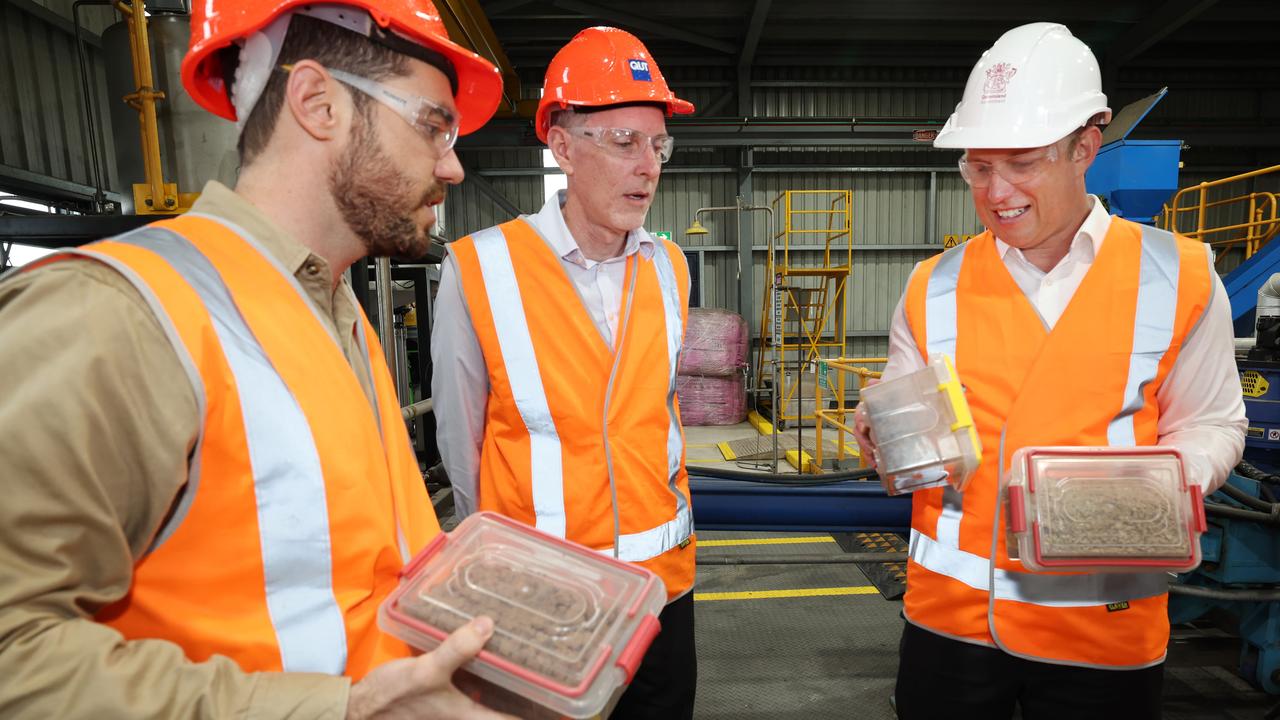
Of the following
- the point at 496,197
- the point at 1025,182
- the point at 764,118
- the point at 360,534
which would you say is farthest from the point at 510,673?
the point at 496,197

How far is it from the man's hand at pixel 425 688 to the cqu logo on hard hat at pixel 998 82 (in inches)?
67.2

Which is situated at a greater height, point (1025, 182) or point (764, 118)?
point (764, 118)

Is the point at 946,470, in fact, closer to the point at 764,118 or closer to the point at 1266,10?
the point at 764,118

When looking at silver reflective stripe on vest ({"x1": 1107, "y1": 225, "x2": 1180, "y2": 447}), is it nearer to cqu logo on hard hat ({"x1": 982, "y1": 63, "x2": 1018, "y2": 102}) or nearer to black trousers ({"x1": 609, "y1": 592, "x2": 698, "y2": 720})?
cqu logo on hard hat ({"x1": 982, "y1": 63, "x2": 1018, "y2": 102})

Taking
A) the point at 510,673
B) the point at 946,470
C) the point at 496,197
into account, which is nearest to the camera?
the point at 510,673

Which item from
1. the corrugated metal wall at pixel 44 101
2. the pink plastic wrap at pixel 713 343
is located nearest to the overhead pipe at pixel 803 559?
the pink plastic wrap at pixel 713 343

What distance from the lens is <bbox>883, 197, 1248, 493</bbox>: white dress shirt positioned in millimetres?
1495

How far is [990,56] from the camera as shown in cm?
170

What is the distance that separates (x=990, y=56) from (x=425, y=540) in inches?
71.8

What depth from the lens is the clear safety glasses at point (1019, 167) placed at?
1.61 m

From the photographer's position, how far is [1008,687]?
161 centimetres

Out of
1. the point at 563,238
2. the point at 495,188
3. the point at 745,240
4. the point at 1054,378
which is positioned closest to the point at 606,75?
the point at 563,238

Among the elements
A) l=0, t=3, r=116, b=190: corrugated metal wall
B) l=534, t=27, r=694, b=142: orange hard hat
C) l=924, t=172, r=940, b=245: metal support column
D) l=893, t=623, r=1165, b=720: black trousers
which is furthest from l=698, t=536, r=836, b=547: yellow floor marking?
l=924, t=172, r=940, b=245: metal support column

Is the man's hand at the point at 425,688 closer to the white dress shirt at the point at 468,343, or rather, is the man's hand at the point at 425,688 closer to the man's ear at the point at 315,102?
the man's ear at the point at 315,102
